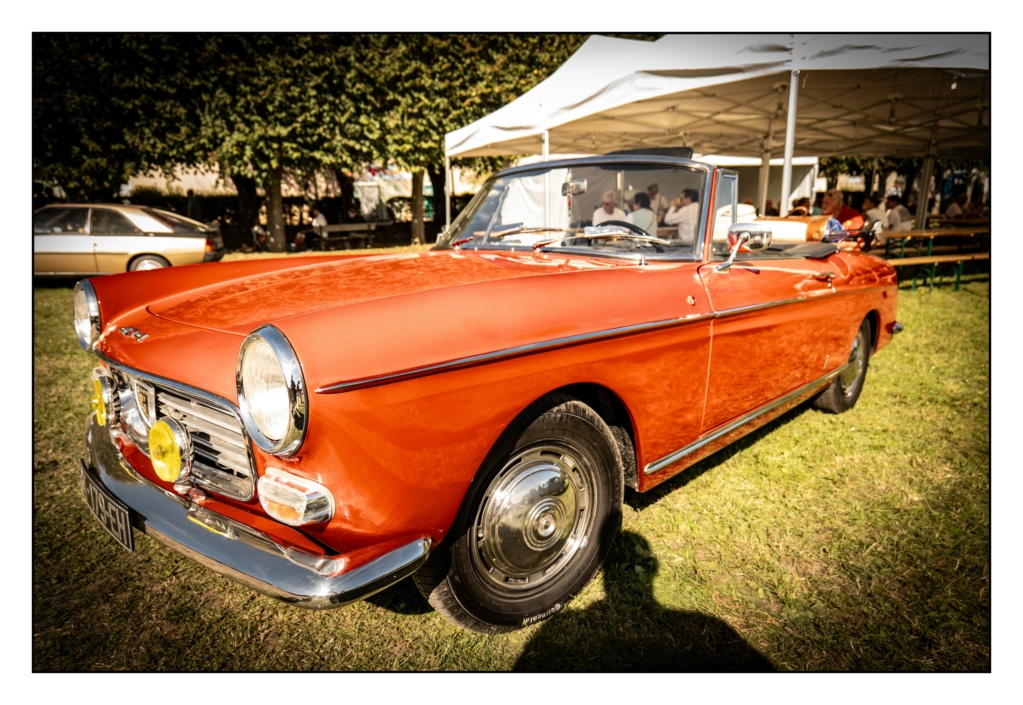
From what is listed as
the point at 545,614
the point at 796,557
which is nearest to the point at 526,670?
the point at 545,614

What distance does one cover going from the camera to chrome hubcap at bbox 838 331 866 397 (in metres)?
3.99

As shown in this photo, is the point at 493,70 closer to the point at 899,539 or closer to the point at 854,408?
the point at 854,408

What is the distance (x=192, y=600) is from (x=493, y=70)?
15708 mm

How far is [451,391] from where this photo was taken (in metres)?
1.56

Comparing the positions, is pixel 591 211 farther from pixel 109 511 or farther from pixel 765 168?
pixel 765 168

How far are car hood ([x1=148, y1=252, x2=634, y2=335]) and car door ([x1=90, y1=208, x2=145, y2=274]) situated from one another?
29.6 feet

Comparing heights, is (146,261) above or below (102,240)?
below

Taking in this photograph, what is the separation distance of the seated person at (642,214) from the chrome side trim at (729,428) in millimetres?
A: 997

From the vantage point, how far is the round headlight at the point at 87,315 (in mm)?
2250

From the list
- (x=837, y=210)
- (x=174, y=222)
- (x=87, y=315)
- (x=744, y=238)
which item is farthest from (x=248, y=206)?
(x=744, y=238)

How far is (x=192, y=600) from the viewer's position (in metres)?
2.17

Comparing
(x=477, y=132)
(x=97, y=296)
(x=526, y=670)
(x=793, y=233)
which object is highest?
(x=477, y=132)

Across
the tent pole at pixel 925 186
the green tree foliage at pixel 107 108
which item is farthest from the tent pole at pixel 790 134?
the green tree foliage at pixel 107 108

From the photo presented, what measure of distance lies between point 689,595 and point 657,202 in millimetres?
1749
